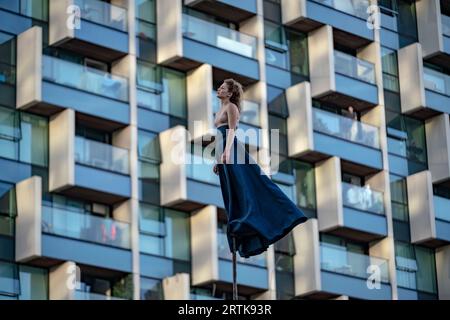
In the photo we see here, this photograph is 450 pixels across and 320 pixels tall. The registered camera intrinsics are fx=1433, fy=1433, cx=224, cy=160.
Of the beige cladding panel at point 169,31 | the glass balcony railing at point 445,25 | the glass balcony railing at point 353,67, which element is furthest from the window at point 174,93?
the glass balcony railing at point 445,25

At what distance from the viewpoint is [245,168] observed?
19.3 metres

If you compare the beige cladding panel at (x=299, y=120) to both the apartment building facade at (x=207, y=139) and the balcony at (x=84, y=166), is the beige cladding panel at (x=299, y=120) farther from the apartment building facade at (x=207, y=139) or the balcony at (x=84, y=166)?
the balcony at (x=84, y=166)

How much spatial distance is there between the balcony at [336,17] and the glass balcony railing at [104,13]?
11157 millimetres

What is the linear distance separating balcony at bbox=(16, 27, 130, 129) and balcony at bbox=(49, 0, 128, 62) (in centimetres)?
120

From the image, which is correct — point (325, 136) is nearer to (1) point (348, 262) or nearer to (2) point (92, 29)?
(1) point (348, 262)

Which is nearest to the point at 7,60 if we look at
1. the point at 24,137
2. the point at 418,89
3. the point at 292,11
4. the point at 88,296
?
the point at 24,137

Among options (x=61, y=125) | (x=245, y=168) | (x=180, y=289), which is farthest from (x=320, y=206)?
(x=245, y=168)

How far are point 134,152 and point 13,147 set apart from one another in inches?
236

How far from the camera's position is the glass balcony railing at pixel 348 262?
2739 inches

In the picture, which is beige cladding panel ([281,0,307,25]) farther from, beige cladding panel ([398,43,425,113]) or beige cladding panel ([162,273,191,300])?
beige cladding panel ([162,273,191,300])

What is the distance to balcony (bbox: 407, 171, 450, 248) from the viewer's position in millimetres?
74875

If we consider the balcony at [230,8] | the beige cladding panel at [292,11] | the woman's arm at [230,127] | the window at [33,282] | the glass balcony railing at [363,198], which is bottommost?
the woman's arm at [230,127]

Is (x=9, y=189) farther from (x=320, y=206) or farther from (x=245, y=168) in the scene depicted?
(x=245, y=168)

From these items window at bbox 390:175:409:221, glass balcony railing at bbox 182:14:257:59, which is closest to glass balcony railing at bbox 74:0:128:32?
glass balcony railing at bbox 182:14:257:59
